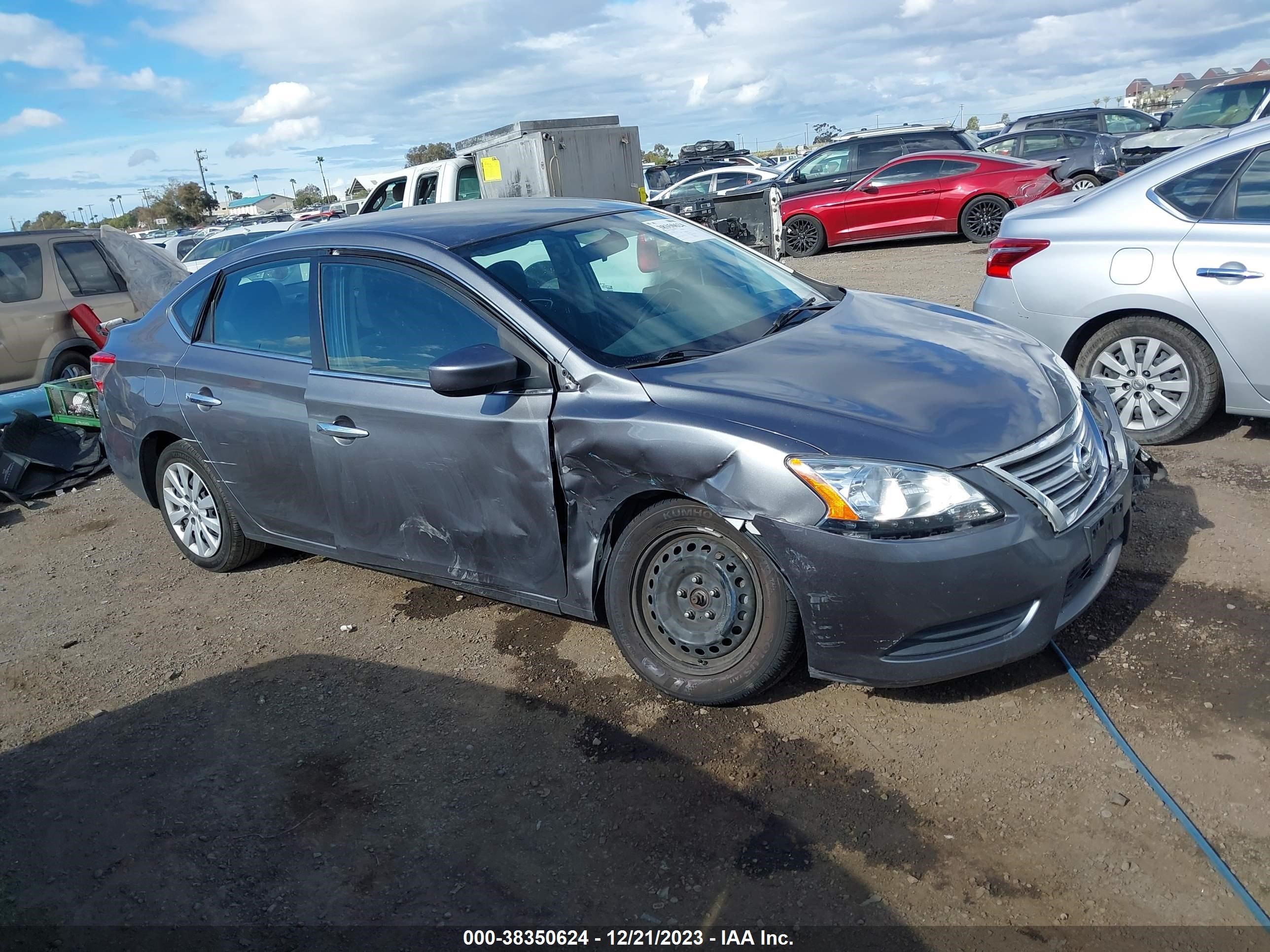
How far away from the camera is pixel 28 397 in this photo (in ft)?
26.9

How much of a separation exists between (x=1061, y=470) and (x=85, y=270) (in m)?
10.0

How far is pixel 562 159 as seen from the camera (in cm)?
1377

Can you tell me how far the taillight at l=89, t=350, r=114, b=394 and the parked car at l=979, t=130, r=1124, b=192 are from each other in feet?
43.8

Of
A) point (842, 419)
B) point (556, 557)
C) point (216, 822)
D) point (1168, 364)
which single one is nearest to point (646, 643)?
point (556, 557)

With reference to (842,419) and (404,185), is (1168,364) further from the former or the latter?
(404,185)

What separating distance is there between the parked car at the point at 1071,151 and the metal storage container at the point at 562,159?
6308 millimetres

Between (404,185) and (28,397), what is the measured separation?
23.2ft

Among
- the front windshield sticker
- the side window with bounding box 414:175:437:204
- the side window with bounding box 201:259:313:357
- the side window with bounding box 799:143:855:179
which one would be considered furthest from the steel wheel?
the side window with bounding box 799:143:855:179

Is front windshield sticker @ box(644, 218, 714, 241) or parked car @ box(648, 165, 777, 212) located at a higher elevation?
front windshield sticker @ box(644, 218, 714, 241)

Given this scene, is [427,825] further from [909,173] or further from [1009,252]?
[909,173]

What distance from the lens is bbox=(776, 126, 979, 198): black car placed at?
54.9 ft

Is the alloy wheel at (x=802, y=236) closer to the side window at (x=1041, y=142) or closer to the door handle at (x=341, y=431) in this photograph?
the side window at (x=1041, y=142)

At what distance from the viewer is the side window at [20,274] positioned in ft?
31.2

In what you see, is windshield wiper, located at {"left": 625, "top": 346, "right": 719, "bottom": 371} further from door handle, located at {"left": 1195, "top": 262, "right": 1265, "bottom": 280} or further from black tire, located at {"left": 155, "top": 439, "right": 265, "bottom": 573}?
door handle, located at {"left": 1195, "top": 262, "right": 1265, "bottom": 280}
